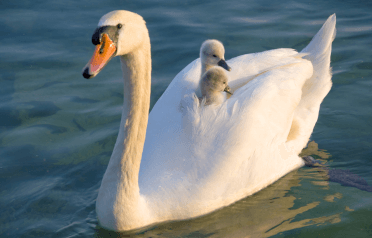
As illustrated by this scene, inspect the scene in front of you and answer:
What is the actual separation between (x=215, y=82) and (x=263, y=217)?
1506 mm

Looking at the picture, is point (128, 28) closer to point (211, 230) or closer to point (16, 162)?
point (211, 230)

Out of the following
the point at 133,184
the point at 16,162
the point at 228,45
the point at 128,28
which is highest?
the point at 128,28

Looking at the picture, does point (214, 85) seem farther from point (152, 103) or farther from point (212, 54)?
point (152, 103)

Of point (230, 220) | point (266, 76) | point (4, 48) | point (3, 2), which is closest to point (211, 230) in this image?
point (230, 220)

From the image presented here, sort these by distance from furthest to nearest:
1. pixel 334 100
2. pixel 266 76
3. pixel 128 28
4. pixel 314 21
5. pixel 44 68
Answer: pixel 314 21 < pixel 44 68 < pixel 334 100 < pixel 266 76 < pixel 128 28

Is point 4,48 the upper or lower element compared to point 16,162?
upper

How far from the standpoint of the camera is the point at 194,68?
5.95m

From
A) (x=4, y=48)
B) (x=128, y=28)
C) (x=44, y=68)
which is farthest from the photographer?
(x=4, y=48)

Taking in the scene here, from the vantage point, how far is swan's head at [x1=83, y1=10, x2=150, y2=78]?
11.3ft

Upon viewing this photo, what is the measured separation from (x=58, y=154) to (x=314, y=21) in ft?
18.9

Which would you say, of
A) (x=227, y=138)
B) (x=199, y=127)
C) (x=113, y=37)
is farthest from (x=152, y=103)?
(x=113, y=37)

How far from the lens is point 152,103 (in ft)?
22.4

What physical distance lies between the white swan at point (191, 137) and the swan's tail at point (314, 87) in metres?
0.02

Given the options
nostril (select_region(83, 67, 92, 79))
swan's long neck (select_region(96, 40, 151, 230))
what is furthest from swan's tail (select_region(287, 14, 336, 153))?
nostril (select_region(83, 67, 92, 79))
